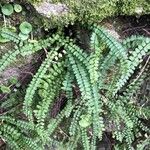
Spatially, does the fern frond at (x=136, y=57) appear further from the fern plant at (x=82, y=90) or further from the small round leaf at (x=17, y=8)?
the small round leaf at (x=17, y=8)

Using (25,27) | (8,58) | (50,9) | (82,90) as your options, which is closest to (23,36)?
(25,27)

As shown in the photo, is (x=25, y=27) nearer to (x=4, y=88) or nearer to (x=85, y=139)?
(x=4, y=88)

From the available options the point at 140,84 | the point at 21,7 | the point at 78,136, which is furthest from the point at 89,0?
the point at 78,136

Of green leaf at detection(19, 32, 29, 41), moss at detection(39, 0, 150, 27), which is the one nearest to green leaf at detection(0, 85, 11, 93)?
green leaf at detection(19, 32, 29, 41)

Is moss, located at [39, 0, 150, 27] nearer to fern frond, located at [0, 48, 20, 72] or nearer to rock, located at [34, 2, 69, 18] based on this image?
rock, located at [34, 2, 69, 18]

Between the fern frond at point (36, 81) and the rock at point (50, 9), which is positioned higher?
the rock at point (50, 9)

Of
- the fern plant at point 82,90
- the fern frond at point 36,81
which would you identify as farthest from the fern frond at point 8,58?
the fern frond at point 36,81
